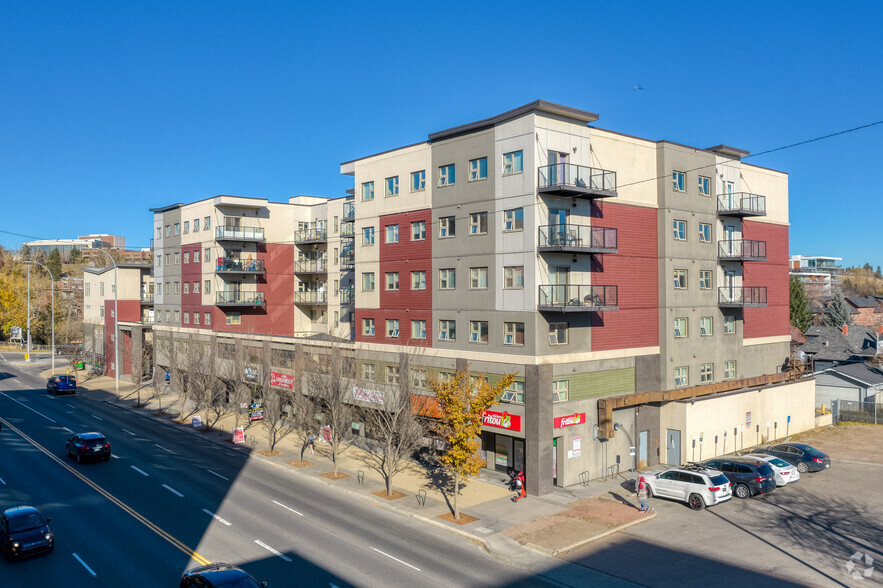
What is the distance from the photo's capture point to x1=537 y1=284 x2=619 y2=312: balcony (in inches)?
1209

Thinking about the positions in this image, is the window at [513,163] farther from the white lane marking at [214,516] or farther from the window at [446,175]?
the white lane marking at [214,516]

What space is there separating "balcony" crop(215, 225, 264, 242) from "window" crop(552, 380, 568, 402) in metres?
35.0

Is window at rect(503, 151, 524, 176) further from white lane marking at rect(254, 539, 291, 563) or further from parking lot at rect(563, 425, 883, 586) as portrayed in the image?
white lane marking at rect(254, 539, 291, 563)

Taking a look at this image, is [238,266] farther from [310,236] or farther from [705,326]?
[705,326]

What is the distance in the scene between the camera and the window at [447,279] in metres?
35.1

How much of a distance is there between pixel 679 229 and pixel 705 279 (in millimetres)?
4370

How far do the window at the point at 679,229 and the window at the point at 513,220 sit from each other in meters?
11.6

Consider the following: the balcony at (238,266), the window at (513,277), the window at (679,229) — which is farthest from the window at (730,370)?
the balcony at (238,266)

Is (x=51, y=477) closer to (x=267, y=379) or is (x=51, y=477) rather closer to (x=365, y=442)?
(x=267, y=379)

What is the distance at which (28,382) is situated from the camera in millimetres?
71500

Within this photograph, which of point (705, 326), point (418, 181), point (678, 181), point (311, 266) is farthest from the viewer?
point (311, 266)

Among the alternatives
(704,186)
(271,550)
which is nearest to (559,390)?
(271,550)

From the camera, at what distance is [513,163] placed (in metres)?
31.9

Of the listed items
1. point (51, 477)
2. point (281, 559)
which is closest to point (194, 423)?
point (51, 477)
